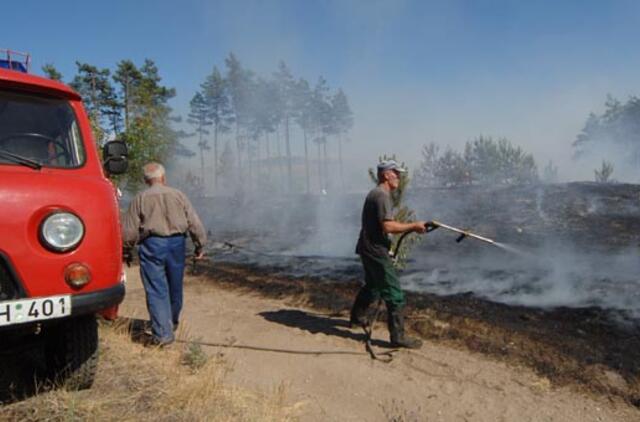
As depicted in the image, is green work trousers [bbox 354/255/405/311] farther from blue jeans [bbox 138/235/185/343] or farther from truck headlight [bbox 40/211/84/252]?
truck headlight [bbox 40/211/84/252]

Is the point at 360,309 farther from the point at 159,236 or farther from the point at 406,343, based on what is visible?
the point at 159,236

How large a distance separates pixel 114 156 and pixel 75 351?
5.19ft

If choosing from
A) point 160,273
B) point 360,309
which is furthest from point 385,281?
point 160,273

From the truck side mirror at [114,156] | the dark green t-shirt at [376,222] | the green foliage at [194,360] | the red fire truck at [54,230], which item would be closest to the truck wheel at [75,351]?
the red fire truck at [54,230]

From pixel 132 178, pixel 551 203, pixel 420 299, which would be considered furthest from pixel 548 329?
pixel 551 203

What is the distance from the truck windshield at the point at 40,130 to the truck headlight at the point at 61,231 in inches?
26.3

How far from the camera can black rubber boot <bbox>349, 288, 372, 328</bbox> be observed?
5.66m

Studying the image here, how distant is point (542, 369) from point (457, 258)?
708 cm

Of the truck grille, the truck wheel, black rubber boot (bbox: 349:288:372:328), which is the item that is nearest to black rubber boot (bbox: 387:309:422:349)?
black rubber boot (bbox: 349:288:372:328)

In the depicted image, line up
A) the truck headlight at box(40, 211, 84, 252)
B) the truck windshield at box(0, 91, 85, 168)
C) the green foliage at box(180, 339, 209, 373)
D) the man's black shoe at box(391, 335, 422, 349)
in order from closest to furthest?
the truck headlight at box(40, 211, 84, 252), the truck windshield at box(0, 91, 85, 168), the green foliage at box(180, 339, 209, 373), the man's black shoe at box(391, 335, 422, 349)

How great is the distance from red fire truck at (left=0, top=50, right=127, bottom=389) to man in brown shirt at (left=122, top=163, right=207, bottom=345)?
Result: 1310 millimetres

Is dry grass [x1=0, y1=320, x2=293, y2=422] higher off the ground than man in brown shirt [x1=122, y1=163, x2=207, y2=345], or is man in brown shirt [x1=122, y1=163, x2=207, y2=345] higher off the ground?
man in brown shirt [x1=122, y1=163, x2=207, y2=345]

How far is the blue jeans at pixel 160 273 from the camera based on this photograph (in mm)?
4707

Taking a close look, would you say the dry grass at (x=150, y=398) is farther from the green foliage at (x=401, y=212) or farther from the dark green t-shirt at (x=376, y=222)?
the green foliage at (x=401, y=212)
